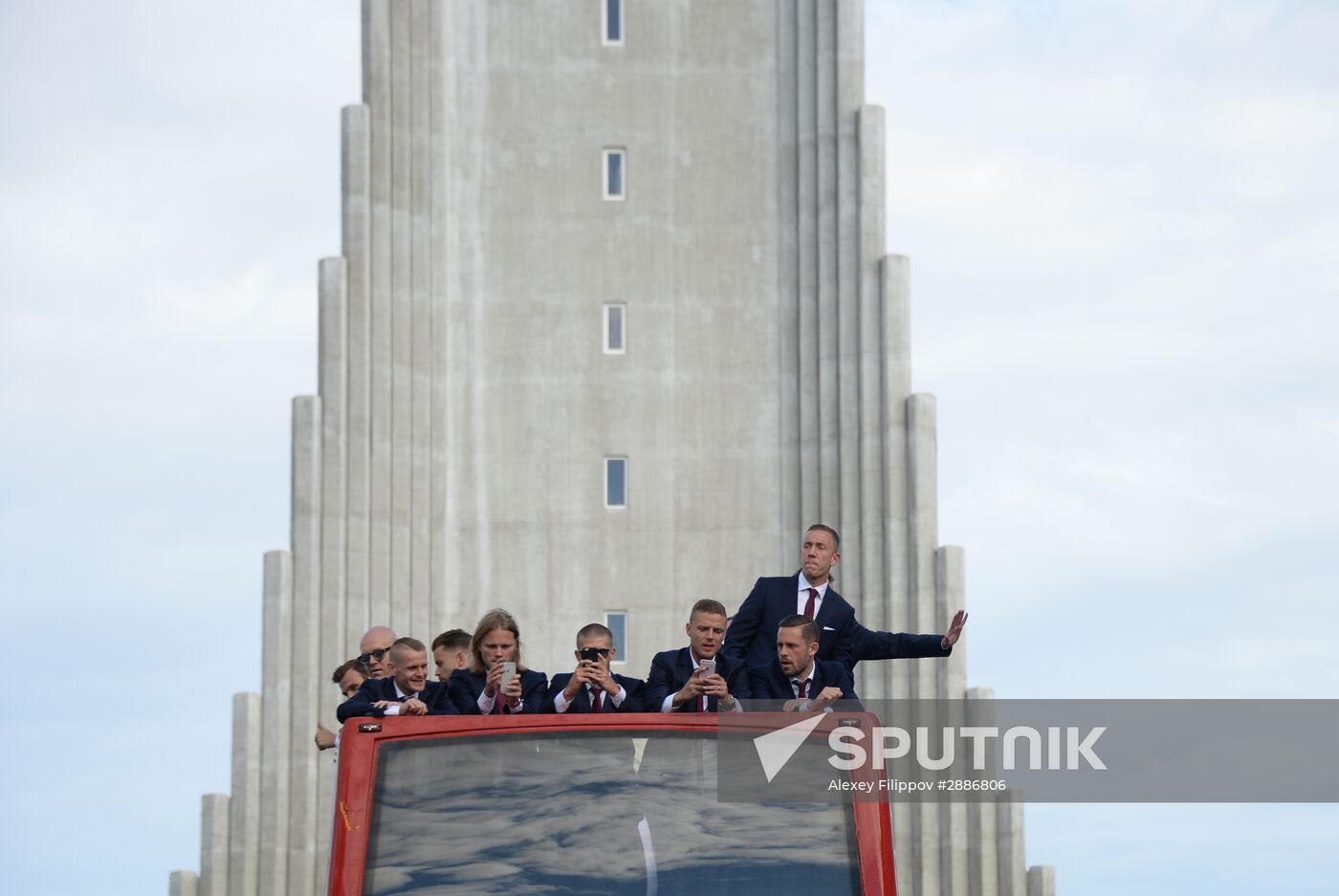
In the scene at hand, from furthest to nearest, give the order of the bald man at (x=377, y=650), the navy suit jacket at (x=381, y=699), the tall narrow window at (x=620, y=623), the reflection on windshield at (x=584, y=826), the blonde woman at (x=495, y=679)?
the tall narrow window at (x=620, y=623), the bald man at (x=377, y=650), the blonde woman at (x=495, y=679), the navy suit jacket at (x=381, y=699), the reflection on windshield at (x=584, y=826)

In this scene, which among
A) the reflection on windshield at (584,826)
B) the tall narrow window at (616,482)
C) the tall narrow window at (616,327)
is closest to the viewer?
the reflection on windshield at (584,826)

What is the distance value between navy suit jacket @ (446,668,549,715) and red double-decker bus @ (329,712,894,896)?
3.49 feet

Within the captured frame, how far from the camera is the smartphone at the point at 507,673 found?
379 inches

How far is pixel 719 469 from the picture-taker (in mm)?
30312

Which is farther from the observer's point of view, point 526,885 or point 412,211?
point 412,211

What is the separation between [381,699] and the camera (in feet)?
33.3

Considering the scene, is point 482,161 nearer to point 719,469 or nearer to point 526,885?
point 719,469

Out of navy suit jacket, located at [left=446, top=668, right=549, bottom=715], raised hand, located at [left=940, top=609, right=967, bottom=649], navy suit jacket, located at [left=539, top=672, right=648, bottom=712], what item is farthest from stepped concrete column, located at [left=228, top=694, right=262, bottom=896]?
navy suit jacket, located at [left=539, top=672, right=648, bottom=712]

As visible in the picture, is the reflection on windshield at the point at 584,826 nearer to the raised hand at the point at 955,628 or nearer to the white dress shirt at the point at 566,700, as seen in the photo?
the white dress shirt at the point at 566,700

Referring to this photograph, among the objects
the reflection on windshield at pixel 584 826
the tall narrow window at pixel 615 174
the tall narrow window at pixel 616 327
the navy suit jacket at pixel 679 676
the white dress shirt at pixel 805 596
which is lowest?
the reflection on windshield at pixel 584 826

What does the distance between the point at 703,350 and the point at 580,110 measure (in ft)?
13.1

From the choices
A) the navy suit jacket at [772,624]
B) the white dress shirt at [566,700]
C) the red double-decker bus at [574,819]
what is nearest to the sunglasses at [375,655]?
the navy suit jacket at [772,624]

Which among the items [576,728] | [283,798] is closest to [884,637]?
[576,728]

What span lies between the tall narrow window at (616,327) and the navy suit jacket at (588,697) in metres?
21.0
